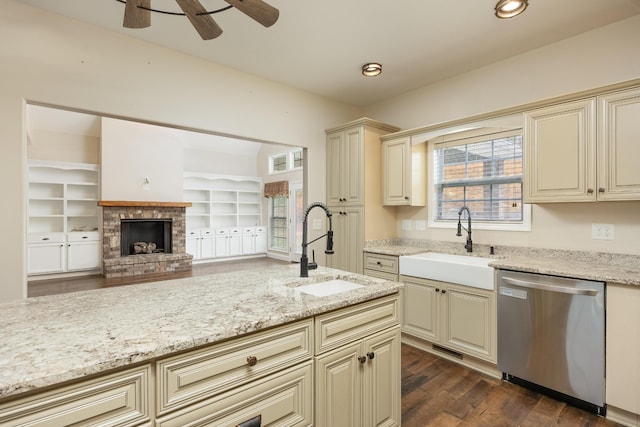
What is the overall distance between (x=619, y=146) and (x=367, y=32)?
2003 mm

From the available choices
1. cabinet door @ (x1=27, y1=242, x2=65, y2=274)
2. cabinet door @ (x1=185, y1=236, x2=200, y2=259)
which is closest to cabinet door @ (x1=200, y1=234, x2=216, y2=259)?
cabinet door @ (x1=185, y1=236, x2=200, y2=259)

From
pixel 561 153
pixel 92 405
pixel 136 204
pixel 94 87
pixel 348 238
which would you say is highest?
pixel 94 87

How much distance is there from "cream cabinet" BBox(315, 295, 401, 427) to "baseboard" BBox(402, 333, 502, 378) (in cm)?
121

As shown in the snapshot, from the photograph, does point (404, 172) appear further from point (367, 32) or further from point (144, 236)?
point (144, 236)

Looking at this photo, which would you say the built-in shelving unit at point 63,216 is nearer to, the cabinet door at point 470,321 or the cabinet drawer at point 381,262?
the cabinet drawer at point 381,262

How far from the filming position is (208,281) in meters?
1.84

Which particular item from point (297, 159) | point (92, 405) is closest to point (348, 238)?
point (92, 405)

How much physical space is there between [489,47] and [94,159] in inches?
302

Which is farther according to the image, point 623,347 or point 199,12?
point 623,347

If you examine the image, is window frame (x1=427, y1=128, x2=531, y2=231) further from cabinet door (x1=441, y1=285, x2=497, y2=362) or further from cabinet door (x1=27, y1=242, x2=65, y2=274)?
cabinet door (x1=27, y1=242, x2=65, y2=274)

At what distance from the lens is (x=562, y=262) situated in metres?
2.47

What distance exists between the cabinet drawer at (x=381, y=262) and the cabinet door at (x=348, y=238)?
0.09 meters

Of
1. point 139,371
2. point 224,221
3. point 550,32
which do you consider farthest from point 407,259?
point 224,221

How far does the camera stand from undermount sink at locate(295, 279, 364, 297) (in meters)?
1.85
